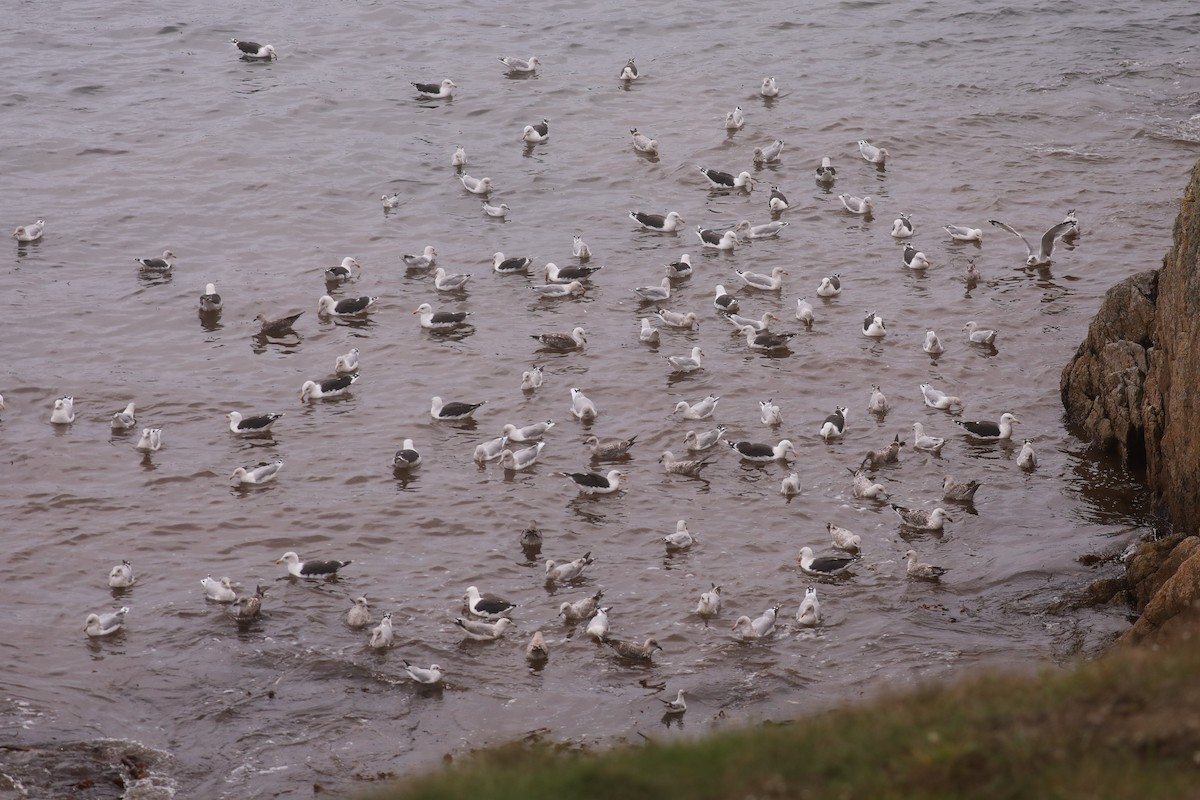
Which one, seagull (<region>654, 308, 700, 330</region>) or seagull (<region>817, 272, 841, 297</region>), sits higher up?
seagull (<region>817, 272, 841, 297</region>)

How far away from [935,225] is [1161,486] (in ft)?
38.4

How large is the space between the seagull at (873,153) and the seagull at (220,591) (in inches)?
773

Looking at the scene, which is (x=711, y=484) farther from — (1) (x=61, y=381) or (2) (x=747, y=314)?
(1) (x=61, y=381)

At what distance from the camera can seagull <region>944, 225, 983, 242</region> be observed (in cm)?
2597

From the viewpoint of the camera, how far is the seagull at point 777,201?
27.7 meters

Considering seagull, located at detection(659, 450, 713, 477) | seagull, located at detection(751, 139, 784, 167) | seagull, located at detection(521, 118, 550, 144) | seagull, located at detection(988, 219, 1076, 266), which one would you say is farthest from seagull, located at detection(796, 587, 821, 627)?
seagull, located at detection(521, 118, 550, 144)

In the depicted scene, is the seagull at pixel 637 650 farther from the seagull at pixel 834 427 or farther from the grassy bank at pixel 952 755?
the seagull at pixel 834 427

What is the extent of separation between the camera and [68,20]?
40.6 m

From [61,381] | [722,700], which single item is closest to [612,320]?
[61,381]

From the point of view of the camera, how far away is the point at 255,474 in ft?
62.0

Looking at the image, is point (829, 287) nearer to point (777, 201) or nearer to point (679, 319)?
point (679, 319)

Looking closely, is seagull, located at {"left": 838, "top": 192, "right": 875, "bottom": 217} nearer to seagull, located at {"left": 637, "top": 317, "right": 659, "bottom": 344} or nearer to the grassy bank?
seagull, located at {"left": 637, "top": 317, "right": 659, "bottom": 344}

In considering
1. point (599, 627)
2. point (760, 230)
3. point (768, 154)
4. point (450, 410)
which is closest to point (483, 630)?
point (599, 627)

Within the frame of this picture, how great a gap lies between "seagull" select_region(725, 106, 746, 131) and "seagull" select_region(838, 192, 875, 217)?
465 cm
